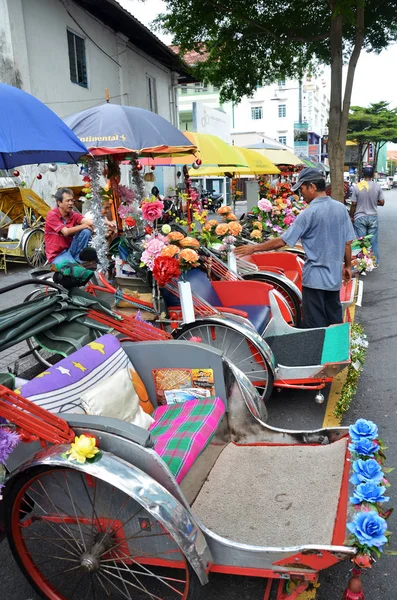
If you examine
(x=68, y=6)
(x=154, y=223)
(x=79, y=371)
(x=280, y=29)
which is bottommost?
(x=79, y=371)

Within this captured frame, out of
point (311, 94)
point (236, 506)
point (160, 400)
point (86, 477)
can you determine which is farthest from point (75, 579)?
point (311, 94)

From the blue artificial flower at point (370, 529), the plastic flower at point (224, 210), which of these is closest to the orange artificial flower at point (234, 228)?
the plastic flower at point (224, 210)

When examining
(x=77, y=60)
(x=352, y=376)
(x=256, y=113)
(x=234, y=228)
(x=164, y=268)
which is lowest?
(x=352, y=376)

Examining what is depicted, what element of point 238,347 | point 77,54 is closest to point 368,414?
point 238,347

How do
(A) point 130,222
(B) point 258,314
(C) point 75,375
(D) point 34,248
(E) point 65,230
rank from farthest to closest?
(D) point 34,248 < (A) point 130,222 < (E) point 65,230 < (B) point 258,314 < (C) point 75,375

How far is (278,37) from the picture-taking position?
10812 mm

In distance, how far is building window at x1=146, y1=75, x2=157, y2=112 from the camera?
18781 millimetres

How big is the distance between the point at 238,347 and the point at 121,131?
3187mm

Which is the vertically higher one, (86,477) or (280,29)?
(280,29)

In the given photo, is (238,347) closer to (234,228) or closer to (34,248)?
(234,228)

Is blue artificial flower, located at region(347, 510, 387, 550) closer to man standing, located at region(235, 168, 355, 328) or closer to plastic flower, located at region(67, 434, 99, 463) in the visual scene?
plastic flower, located at region(67, 434, 99, 463)

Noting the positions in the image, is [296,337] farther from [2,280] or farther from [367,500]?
[2,280]

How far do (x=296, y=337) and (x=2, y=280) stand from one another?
6.56m

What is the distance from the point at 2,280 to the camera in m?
9.34
